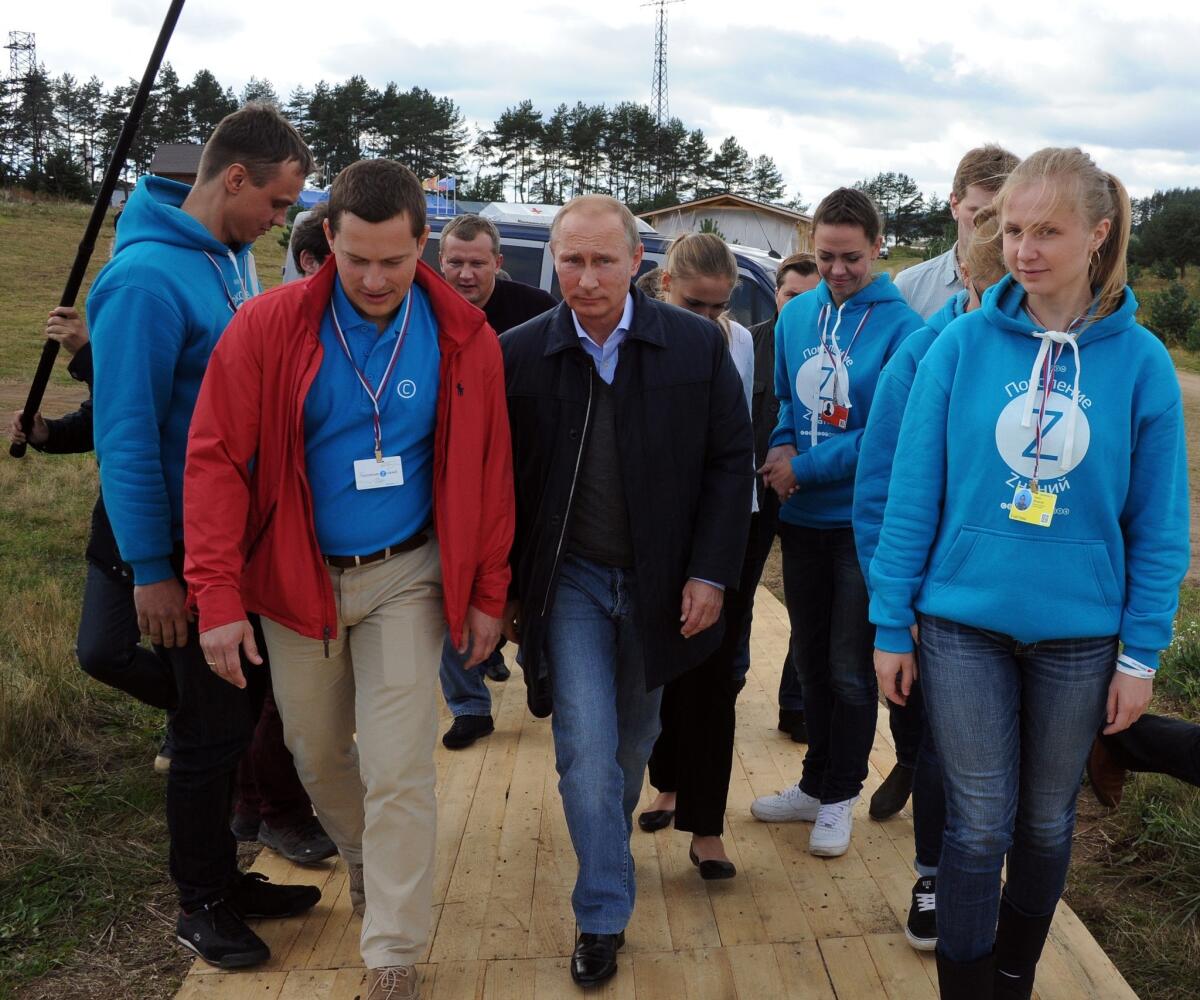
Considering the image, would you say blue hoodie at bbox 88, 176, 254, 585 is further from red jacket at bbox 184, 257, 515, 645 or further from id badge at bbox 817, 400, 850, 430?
id badge at bbox 817, 400, 850, 430

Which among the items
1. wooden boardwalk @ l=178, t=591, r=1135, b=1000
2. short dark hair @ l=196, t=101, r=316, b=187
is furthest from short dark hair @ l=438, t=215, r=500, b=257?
wooden boardwalk @ l=178, t=591, r=1135, b=1000

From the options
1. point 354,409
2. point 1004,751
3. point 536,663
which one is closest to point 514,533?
point 536,663

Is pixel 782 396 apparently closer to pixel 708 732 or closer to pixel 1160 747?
pixel 708 732

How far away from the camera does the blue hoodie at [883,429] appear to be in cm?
275

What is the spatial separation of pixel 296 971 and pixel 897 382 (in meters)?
2.05

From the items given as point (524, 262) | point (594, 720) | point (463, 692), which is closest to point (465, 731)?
point (463, 692)

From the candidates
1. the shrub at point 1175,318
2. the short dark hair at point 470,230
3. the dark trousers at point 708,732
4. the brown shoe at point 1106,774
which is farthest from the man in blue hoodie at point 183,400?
the shrub at point 1175,318

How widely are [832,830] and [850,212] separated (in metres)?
1.82

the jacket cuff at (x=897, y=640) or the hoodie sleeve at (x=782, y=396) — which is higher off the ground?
the hoodie sleeve at (x=782, y=396)

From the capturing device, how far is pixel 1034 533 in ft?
7.41

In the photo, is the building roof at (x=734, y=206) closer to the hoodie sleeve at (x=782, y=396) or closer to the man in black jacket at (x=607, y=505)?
the hoodie sleeve at (x=782, y=396)

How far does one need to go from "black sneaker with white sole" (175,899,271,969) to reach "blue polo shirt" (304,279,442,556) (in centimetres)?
104

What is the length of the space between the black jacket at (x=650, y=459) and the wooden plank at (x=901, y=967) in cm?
88

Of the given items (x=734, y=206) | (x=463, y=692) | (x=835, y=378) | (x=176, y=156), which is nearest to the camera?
(x=835, y=378)
